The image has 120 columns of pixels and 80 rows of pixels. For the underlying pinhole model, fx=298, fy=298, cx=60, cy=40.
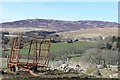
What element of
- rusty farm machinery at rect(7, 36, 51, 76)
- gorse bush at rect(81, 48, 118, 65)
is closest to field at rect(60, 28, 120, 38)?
gorse bush at rect(81, 48, 118, 65)

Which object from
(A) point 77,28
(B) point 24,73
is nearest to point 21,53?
(B) point 24,73

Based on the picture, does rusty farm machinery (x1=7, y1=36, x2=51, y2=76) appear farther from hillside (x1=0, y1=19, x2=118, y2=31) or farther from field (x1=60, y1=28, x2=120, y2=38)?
hillside (x1=0, y1=19, x2=118, y2=31)

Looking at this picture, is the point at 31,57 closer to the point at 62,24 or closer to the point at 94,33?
the point at 94,33

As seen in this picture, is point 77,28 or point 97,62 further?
point 77,28

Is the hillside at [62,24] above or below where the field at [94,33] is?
above

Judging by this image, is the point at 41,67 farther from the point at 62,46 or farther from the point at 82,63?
the point at 62,46

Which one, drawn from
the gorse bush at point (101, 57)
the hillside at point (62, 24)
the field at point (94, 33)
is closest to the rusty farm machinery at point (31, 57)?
the gorse bush at point (101, 57)

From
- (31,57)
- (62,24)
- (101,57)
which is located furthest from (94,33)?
(31,57)

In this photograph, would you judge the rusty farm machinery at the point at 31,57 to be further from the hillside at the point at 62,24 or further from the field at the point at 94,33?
the hillside at the point at 62,24
